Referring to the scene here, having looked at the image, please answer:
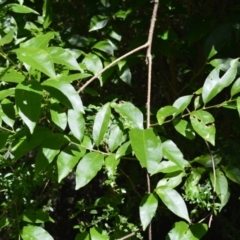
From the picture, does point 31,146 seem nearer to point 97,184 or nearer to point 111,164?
point 111,164

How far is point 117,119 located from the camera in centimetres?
136

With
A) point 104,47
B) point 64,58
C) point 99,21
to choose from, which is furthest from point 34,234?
point 99,21

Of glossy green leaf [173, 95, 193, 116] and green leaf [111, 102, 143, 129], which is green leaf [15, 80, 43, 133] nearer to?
green leaf [111, 102, 143, 129]

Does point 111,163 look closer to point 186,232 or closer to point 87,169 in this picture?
point 87,169

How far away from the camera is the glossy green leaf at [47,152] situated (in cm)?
111

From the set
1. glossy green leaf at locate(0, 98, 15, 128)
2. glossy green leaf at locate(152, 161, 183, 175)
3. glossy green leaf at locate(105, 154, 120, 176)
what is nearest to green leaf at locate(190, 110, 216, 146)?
glossy green leaf at locate(152, 161, 183, 175)

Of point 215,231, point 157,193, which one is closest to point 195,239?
point 157,193

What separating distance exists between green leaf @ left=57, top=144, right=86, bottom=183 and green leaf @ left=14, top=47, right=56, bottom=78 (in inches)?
10.0

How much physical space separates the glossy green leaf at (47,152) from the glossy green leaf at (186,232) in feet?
1.20

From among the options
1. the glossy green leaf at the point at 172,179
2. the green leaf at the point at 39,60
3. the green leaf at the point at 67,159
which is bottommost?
the glossy green leaf at the point at 172,179

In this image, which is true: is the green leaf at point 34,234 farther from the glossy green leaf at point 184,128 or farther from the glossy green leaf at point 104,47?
the glossy green leaf at point 104,47

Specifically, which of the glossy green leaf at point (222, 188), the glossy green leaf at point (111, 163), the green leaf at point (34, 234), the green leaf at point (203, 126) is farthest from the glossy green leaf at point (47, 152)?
the glossy green leaf at point (222, 188)

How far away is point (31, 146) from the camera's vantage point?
1.13 meters

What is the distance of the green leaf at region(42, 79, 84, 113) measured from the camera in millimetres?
1011
